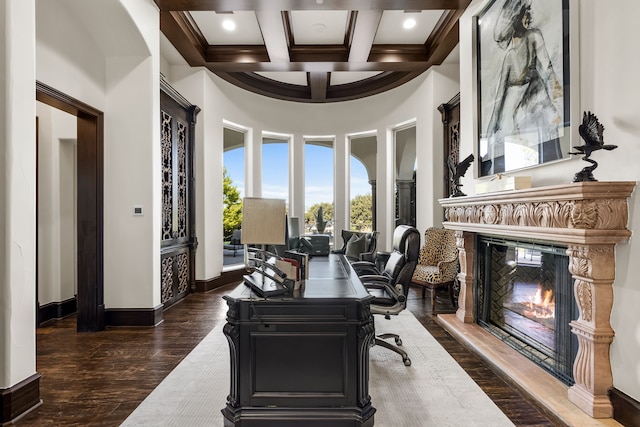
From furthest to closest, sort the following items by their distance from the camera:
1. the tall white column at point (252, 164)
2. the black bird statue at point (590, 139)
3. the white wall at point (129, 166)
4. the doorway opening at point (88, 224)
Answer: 1. the tall white column at point (252, 164)
2. the white wall at point (129, 166)
3. the doorway opening at point (88, 224)
4. the black bird statue at point (590, 139)

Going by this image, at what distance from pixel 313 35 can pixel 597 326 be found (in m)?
4.56

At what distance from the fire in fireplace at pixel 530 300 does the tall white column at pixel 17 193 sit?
3.47m

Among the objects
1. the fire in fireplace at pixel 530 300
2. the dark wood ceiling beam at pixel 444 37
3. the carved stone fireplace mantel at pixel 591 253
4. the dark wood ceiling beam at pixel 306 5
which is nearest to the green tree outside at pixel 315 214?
the dark wood ceiling beam at pixel 444 37

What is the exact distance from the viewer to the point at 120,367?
282 centimetres

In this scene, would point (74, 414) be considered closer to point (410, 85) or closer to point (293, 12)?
point (293, 12)

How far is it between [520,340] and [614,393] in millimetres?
1020

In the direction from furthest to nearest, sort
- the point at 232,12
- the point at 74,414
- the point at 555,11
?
1. the point at 232,12
2. the point at 555,11
3. the point at 74,414

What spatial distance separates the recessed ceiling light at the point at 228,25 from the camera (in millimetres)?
4566

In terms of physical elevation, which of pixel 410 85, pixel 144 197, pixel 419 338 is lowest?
pixel 419 338

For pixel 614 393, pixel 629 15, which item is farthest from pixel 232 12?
pixel 614 393

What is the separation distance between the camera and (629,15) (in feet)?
6.32

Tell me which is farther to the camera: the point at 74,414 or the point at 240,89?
the point at 240,89

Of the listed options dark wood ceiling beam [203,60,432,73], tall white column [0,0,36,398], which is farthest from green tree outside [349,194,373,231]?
tall white column [0,0,36,398]

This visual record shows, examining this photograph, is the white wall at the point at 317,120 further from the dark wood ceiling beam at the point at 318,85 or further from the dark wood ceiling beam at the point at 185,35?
the dark wood ceiling beam at the point at 185,35
